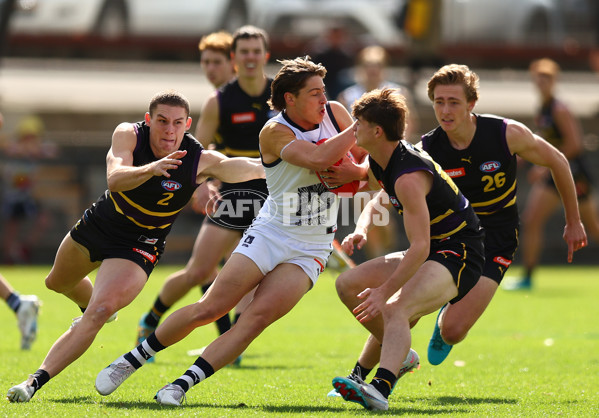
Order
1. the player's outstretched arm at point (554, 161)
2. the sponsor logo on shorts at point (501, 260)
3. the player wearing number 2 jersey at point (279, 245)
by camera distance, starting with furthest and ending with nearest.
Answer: the sponsor logo on shorts at point (501, 260) → the player's outstretched arm at point (554, 161) → the player wearing number 2 jersey at point (279, 245)

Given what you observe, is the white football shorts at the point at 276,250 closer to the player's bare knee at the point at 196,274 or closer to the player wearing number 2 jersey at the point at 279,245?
the player wearing number 2 jersey at the point at 279,245

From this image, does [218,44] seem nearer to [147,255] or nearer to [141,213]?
[141,213]

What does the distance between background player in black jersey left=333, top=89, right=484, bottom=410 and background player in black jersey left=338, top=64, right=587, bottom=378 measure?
53 centimetres

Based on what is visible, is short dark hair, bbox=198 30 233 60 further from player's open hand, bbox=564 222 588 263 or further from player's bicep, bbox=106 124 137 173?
player's open hand, bbox=564 222 588 263

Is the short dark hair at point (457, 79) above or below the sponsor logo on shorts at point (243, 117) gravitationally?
above

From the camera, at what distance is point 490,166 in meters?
6.17

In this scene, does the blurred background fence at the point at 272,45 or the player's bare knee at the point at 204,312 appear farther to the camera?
the blurred background fence at the point at 272,45

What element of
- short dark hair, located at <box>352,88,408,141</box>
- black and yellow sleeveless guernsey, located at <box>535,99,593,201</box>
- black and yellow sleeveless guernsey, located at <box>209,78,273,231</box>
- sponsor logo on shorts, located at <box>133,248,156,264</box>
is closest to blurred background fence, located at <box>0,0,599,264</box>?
black and yellow sleeveless guernsey, located at <box>535,99,593,201</box>

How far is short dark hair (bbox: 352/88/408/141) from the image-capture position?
17.4 feet

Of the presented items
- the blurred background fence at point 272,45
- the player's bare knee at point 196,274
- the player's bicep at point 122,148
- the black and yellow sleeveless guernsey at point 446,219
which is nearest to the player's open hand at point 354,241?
the black and yellow sleeveless guernsey at point 446,219

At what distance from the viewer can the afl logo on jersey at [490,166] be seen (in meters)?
6.16

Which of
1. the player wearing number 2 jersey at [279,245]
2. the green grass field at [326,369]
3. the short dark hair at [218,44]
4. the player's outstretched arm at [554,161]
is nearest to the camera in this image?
the green grass field at [326,369]

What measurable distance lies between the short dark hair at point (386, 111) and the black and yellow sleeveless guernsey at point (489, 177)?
3.01ft


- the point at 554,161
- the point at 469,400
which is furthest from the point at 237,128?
the point at 469,400
